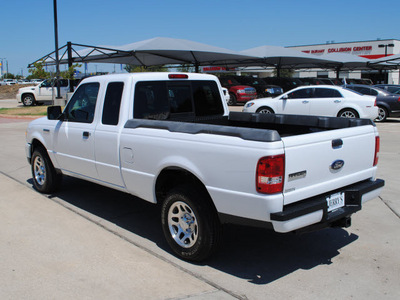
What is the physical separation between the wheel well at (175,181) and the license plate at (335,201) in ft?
3.53

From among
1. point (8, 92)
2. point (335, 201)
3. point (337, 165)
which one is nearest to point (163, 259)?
point (335, 201)

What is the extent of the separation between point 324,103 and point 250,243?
37.8ft

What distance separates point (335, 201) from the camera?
3.88 metres

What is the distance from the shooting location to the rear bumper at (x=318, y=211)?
340cm

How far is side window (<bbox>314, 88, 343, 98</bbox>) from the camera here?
15.1 meters

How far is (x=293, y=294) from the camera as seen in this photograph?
3508 mm

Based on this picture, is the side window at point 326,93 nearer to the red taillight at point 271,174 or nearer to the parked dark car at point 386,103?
the parked dark car at point 386,103

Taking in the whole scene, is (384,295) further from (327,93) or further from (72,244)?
(327,93)

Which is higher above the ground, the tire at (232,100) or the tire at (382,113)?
the tire at (232,100)

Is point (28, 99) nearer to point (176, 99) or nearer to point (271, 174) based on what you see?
point (176, 99)

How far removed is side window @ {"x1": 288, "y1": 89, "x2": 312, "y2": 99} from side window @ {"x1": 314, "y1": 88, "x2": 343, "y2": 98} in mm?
259

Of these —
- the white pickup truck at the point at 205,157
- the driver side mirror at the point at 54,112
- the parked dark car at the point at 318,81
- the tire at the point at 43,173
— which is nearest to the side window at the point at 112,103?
the white pickup truck at the point at 205,157

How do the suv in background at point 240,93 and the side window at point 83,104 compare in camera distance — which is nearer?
the side window at point 83,104

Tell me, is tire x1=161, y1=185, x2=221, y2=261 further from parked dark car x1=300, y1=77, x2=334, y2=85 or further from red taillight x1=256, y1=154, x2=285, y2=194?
parked dark car x1=300, y1=77, x2=334, y2=85
